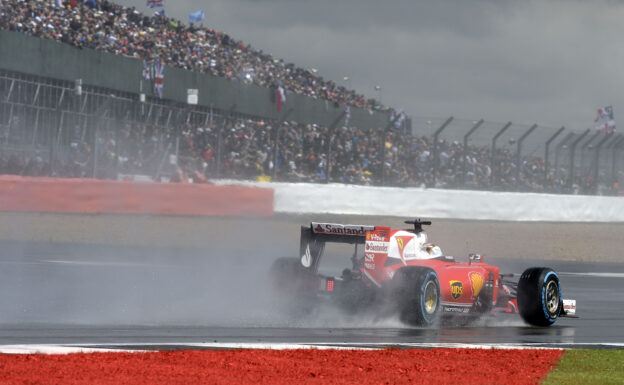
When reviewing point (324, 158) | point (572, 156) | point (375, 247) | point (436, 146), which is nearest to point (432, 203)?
point (436, 146)

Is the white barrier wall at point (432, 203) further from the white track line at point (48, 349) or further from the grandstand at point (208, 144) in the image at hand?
the white track line at point (48, 349)

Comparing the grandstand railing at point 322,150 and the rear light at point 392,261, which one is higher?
the grandstand railing at point 322,150

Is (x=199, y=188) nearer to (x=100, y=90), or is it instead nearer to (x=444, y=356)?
(x=100, y=90)

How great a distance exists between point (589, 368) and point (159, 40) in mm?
28939

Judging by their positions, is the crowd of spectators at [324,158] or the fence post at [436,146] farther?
the crowd of spectators at [324,158]

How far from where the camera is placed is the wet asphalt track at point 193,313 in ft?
27.5

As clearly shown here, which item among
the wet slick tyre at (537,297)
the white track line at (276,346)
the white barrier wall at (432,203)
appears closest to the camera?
the white track line at (276,346)

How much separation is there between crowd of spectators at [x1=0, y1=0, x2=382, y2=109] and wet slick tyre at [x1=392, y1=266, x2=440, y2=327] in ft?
67.2

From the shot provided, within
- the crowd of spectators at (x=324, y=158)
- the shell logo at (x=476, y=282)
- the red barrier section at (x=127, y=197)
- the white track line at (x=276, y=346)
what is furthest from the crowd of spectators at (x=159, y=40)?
the white track line at (x=276, y=346)

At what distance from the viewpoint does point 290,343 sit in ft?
26.4

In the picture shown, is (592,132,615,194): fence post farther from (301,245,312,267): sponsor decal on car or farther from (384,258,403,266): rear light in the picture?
(301,245,312,267): sponsor decal on car

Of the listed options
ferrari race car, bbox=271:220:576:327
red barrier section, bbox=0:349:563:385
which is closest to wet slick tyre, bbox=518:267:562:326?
ferrari race car, bbox=271:220:576:327

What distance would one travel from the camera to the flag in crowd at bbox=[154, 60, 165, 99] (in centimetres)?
3178

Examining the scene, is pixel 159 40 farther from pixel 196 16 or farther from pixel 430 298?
pixel 430 298
